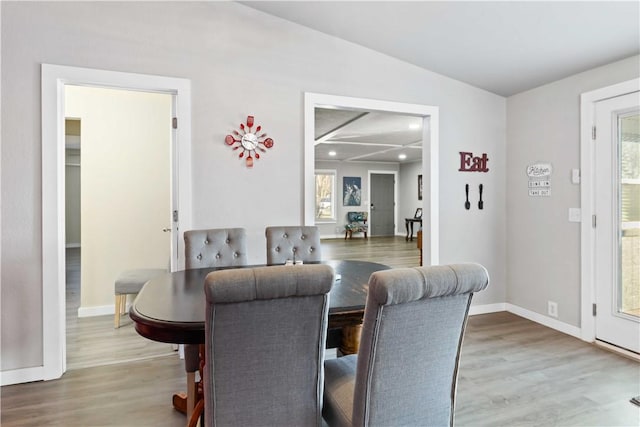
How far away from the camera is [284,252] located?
2.68m

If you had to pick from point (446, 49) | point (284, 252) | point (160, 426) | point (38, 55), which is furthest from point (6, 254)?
point (446, 49)

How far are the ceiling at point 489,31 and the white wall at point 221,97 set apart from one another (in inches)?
8.2

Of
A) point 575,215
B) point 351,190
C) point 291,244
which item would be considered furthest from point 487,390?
point 351,190

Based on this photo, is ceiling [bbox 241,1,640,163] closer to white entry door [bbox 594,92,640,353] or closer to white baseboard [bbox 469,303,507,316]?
white entry door [bbox 594,92,640,353]

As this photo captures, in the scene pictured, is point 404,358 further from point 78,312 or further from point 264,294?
point 78,312

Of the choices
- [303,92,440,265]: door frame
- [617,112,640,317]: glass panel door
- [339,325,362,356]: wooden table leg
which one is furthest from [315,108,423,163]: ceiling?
[339,325,362,356]: wooden table leg

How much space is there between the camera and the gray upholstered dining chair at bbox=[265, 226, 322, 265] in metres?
2.65

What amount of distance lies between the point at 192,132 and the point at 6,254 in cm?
149

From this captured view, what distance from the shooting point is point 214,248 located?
2.50 m

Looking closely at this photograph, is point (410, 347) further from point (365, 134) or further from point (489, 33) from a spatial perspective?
point (365, 134)

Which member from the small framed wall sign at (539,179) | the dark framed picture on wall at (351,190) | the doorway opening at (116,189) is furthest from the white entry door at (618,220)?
the dark framed picture on wall at (351,190)

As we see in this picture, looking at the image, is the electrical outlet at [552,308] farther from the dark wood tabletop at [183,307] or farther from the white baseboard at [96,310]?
the white baseboard at [96,310]

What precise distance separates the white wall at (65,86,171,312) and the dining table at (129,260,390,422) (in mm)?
2248

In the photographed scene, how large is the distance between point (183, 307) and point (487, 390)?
76.6 inches
